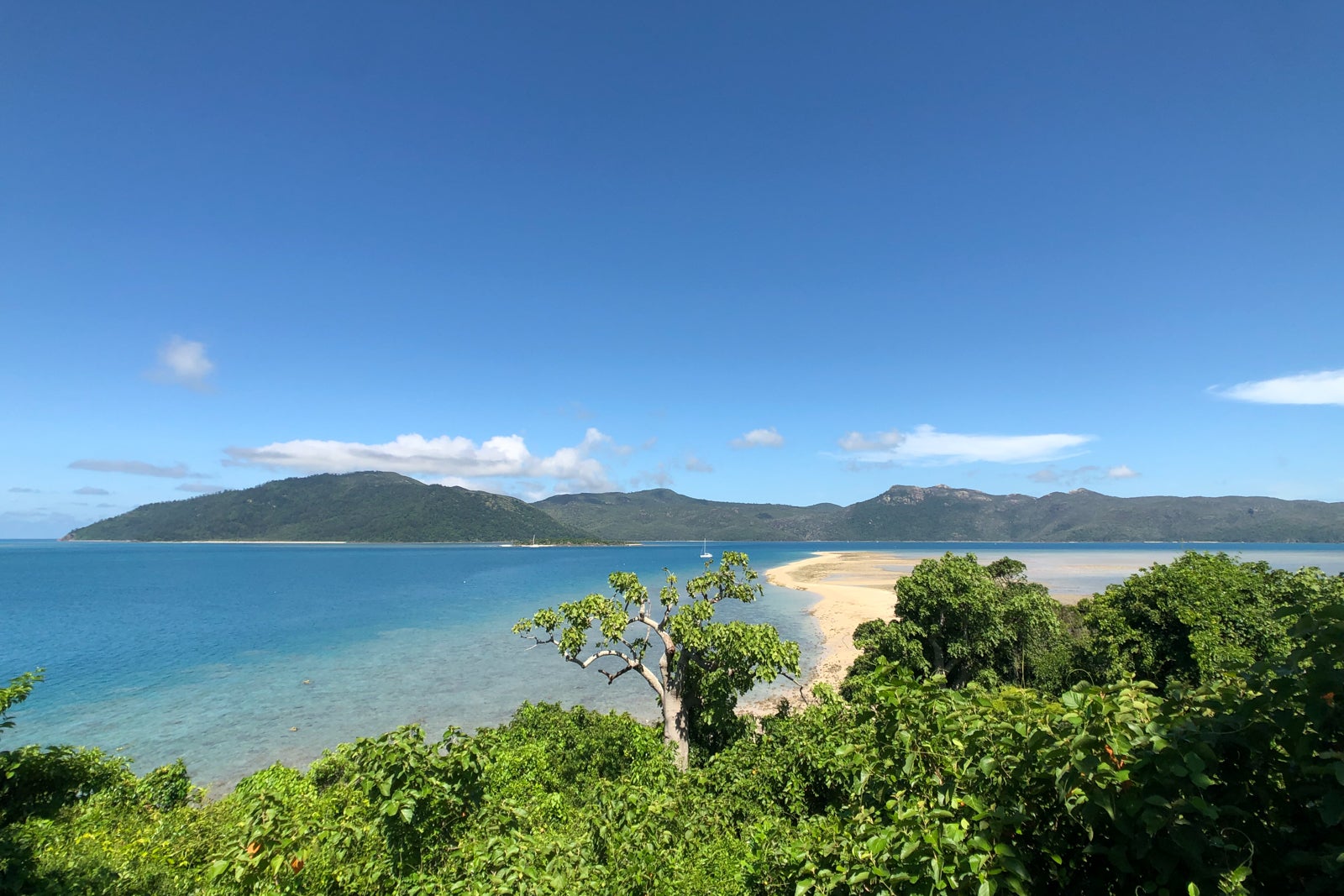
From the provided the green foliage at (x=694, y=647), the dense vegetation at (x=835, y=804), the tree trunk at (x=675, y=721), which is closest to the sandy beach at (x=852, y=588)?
the green foliage at (x=694, y=647)

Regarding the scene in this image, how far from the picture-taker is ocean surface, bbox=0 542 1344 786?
1137 inches

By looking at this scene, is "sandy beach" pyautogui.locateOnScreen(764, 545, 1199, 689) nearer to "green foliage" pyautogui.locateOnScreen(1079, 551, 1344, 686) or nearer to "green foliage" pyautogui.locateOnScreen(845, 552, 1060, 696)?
"green foliage" pyautogui.locateOnScreen(845, 552, 1060, 696)

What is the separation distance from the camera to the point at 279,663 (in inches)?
1745

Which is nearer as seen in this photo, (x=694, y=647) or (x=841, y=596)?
(x=694, y=647)

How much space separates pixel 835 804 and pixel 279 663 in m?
47.6

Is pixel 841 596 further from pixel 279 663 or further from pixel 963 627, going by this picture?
pixel 279 663

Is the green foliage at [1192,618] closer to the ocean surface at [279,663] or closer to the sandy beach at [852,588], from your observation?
the sandy beach at [852,588]

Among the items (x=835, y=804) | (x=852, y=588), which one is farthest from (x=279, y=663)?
(x=852, y=588)

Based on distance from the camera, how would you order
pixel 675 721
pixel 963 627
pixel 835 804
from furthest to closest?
pixel 963 627
pixel 675 721
pixel 835 804

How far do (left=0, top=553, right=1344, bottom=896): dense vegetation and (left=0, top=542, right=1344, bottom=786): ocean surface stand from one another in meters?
15.0

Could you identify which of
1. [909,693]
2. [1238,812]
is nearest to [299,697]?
[909,693]

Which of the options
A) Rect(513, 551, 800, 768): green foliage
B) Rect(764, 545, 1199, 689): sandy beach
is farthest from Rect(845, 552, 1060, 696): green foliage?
Rect(764, 545, 1199, 689): sandy beach

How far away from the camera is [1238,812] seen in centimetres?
327

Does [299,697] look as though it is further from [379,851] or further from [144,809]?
[379,851]
